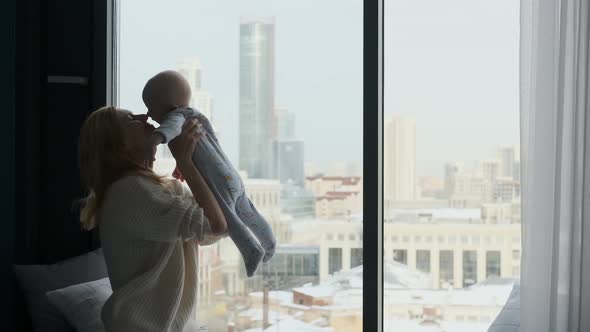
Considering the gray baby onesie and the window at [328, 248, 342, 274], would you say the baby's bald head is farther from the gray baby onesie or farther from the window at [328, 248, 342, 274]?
the window at [328, 248, 342, 274]

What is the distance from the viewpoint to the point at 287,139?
2809mm

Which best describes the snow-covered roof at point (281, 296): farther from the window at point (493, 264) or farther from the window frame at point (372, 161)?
the window at point (493, 264)

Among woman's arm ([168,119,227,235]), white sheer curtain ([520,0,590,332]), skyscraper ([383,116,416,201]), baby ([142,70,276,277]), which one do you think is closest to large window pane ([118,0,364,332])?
skyscraper ([383,116,416,201])

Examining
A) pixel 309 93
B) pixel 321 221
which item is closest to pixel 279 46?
pixel 309 93

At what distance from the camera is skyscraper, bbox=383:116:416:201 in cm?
272

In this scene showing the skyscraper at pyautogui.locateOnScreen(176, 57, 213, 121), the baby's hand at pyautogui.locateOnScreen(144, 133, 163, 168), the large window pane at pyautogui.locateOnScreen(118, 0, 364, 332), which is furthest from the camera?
the skyscraper at pyautogui.locateOnScreen(176, 57, 213, 121)

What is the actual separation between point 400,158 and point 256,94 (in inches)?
24.4

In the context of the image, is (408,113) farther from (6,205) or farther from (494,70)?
(6,205)

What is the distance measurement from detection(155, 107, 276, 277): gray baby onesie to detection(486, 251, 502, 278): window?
1.03 m

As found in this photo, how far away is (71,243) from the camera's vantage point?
298 cm

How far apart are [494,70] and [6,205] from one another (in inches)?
76.3

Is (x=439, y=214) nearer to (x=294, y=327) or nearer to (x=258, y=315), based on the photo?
(x=294, y=327)

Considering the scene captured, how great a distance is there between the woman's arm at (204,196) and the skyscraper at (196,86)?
3.23 ft

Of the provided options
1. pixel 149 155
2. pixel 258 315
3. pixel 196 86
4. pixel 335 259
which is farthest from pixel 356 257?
pixel 149 155
